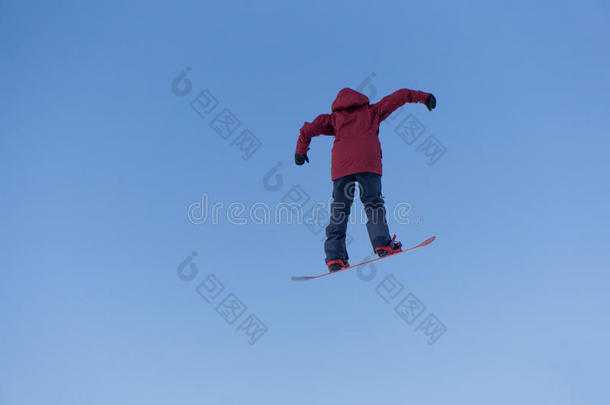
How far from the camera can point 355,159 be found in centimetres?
644

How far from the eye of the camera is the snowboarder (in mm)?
6414

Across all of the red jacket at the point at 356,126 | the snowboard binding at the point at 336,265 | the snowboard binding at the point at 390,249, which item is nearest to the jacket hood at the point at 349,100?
the red jacket at the point at 356,126

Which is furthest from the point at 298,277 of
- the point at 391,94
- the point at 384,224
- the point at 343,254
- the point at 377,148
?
the point at 391,94

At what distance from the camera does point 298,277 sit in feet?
23.4

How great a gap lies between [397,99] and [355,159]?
1114 millimetres

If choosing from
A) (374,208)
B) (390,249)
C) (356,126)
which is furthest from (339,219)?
(356,126)

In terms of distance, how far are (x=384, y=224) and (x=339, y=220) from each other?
688 mm

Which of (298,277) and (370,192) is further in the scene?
(298,277)

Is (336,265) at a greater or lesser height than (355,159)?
lesser

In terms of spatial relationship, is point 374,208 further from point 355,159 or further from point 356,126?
point 356,126

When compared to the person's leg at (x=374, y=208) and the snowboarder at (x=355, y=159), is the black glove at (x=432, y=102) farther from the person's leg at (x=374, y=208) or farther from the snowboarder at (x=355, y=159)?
the person's leg at (x=374, y=208)

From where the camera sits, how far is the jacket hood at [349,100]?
652cm

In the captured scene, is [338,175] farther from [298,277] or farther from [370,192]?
[298,277]

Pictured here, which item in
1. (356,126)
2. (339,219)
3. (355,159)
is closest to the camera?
(355,159)
